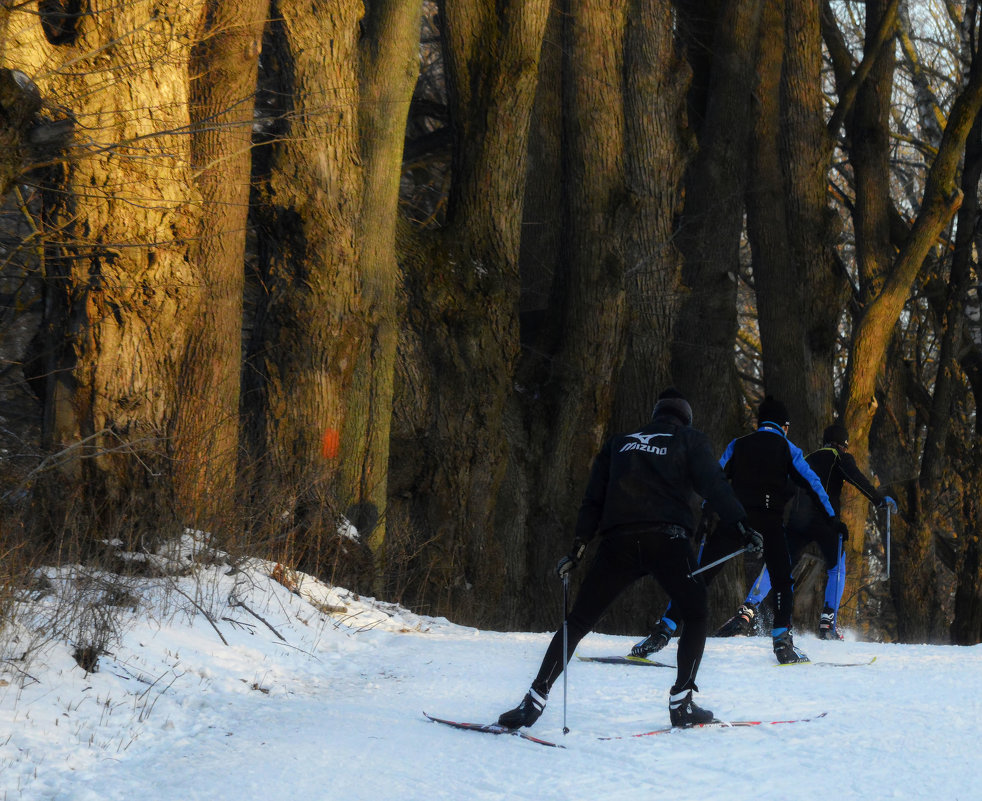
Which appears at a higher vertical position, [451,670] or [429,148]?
[429,148]

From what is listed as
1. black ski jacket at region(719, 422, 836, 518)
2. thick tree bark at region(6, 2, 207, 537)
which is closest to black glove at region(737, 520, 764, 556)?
black ski jacket at region(719, 422, 836, 518)

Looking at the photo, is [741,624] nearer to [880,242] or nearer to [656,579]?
[656,579]

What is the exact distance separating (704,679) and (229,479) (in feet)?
13.2

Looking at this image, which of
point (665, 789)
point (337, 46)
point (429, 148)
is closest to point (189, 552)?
point (665, 789)

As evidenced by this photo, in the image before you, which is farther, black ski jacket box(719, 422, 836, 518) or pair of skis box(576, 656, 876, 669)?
black ski jacket box(719, 422, 836, 518)

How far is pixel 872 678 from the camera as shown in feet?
25.9

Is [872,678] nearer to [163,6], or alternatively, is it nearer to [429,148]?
[163,6]

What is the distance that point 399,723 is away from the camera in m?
6.16

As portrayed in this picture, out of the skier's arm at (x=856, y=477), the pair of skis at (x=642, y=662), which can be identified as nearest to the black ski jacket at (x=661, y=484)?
the pair of skis at (x=642, y=662)

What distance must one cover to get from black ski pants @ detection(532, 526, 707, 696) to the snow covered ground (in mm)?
377

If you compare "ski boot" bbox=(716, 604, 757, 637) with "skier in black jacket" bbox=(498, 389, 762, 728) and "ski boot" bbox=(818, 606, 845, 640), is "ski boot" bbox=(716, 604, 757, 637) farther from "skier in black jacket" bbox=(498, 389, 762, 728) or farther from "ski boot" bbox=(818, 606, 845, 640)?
"skier in black jacket" bbox=(498, 389, 762, 728)

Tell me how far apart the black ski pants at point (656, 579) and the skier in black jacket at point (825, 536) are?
4461 mm

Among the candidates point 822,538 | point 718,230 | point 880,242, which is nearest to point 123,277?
point 822,538

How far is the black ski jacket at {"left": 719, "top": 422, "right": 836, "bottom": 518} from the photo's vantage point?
9.81 meters
